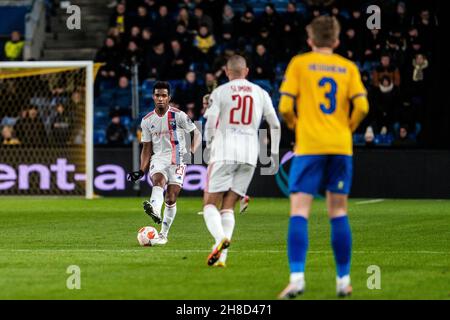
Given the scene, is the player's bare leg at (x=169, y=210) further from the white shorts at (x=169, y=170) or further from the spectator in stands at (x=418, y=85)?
the spectator in stands at (x=418, y=85)

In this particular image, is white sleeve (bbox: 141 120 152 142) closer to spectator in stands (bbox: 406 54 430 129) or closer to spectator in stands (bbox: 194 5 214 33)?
spectator in stands (bbox: 406 54 430 129)

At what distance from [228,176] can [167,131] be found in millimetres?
3334

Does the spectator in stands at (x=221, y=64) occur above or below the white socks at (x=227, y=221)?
above

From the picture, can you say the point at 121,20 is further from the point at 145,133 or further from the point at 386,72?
the point at 145,133

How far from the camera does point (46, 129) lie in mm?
26125

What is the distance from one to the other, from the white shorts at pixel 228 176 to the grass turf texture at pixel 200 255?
75 cm

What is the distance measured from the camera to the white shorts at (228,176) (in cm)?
1128

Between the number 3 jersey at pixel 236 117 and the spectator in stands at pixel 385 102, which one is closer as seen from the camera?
the number 3 jersey at pixel 236 117

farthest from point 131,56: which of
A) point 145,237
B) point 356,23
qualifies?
point 145,237

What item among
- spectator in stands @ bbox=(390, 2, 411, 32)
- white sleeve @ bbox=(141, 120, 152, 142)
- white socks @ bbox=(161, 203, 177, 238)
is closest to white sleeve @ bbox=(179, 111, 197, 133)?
white sleeve @ bbox=(141, 120, 152, 142)

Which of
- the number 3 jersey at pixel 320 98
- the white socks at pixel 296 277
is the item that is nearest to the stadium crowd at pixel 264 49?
the number 3 jersey at pixel 320 98
